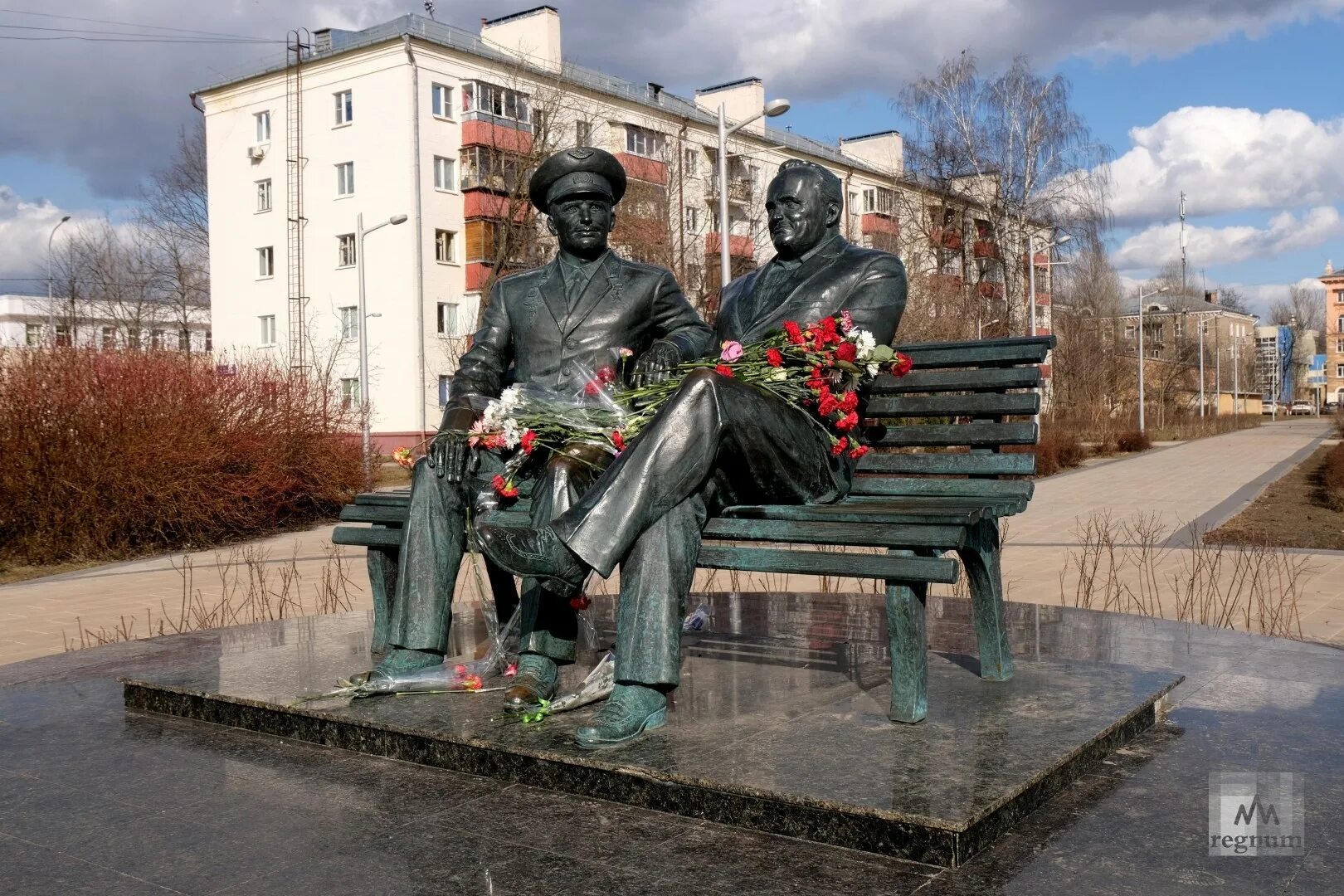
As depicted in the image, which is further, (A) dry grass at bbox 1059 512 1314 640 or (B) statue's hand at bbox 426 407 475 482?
(A) dry grass at bbox 1059 512 1314 640

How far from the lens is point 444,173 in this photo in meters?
33.5

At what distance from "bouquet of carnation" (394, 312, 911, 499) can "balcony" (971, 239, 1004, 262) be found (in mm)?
30625

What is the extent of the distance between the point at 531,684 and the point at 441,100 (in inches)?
1236

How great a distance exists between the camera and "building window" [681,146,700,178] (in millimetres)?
38438

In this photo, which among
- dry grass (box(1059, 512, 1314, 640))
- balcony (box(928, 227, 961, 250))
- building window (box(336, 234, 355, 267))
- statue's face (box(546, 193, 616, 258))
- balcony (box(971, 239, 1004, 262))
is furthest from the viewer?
building window (box(336, 234, 355, 267))

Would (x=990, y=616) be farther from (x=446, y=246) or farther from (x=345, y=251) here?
(x=345, y=251)

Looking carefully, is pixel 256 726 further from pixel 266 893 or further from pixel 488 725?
pixel 266 893

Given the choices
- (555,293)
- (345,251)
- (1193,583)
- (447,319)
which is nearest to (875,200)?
(447,319)

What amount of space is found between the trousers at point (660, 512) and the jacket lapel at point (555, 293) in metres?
1.08

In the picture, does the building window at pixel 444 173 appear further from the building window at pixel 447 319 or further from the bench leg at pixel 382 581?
the bench leg at pixel 382 581

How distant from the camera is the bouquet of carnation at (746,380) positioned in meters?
3.90

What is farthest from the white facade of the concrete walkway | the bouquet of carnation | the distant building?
the bouquet of carnation

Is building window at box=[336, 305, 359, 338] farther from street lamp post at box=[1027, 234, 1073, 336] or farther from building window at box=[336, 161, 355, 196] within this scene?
street lamp post at box=[1027, 234, 1073, 336]

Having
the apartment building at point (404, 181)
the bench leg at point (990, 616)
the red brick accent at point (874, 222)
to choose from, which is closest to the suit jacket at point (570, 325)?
the bench leg at point (990, 616)
